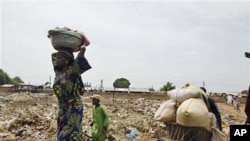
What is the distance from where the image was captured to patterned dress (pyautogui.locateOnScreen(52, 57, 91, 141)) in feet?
10.1

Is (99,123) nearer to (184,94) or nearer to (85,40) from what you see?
(184,94)

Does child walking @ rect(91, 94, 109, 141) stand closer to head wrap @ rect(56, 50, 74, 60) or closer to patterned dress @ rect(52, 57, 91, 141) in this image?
patterned dress @ rect(52, 57, 91, 141)

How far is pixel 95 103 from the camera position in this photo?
531 cm

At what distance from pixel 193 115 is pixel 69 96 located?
5.19ft

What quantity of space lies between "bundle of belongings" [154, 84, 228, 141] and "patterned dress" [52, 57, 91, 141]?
1.42 meters

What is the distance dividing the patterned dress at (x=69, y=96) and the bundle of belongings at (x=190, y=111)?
1425mm

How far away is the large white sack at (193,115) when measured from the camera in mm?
3766

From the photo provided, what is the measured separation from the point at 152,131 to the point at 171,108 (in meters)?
4.83

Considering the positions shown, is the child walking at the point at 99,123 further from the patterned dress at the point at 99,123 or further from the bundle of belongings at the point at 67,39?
the bundle of belongings at the point at 67,39

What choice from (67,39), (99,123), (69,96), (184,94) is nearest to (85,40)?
(67,39)

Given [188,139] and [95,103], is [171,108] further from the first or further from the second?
[95,103]

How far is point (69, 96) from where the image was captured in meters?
3.10

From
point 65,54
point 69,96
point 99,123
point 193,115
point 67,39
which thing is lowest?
point 99,123

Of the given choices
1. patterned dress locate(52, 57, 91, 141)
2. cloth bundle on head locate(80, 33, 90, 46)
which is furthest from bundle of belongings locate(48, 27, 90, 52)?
patterned dress locate(52, 57, 91, 141)
